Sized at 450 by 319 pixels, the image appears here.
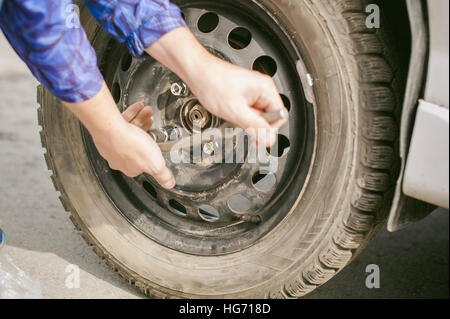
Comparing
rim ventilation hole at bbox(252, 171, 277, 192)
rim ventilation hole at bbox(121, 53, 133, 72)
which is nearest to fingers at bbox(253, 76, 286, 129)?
Result: rim ventilation hole at bbox(252, 171, 277, 192)

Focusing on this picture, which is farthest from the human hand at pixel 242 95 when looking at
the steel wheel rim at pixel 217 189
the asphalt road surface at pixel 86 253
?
the asphalt road surface at pixel 86 253

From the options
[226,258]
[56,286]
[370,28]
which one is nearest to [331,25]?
[370,28]

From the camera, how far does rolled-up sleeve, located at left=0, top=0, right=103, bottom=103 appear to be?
123 cm

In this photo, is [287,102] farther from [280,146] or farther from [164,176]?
[164,176]

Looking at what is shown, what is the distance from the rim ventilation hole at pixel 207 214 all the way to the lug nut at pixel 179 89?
0.46m

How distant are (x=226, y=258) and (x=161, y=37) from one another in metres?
0.82

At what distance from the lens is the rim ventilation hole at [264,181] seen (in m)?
1.67

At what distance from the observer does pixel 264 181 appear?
171cm

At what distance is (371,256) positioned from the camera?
212 centimetres

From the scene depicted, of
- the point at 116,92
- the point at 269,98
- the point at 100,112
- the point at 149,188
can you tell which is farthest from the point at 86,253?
the point at 269,98

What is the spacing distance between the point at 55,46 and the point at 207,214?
2.97 feet

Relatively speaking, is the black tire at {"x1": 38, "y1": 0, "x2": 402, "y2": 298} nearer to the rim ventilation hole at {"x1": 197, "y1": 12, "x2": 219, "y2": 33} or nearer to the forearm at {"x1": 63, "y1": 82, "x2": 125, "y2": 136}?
the rim ventilation hole at {"x1": 197, "y1": 12, "x2": 219, "y2": 33}

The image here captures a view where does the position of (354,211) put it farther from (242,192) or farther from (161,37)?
(161,37)

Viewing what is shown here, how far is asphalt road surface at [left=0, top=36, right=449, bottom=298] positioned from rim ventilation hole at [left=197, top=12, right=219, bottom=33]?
1070 millimetres
